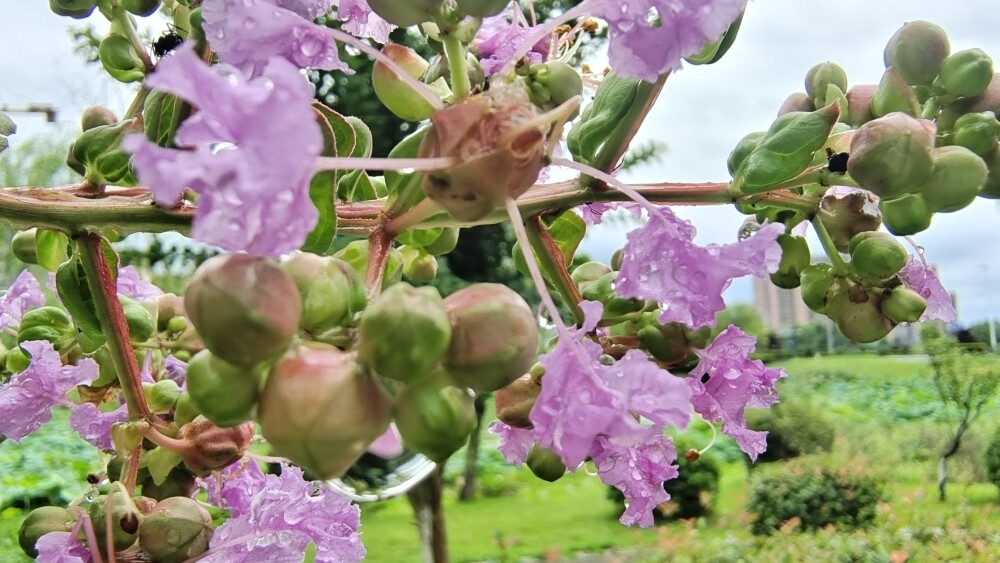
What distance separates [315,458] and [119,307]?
27 cm

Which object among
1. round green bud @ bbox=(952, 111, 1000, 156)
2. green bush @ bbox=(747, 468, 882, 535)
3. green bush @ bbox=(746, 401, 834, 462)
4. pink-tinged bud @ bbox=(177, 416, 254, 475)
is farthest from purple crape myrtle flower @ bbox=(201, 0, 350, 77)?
green bush @ bbox=(746, 401, 834, 462)

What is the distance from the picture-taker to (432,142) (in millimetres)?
342

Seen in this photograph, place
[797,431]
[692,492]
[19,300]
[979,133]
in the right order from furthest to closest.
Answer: [797,431] < [692,492] < [19,300] < [979,133]

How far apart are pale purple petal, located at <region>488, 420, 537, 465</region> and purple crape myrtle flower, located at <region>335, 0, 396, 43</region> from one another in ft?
0.84

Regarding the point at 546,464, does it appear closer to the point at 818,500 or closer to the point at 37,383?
the point at 37,383

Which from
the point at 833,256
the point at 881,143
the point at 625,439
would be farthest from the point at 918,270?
the point at 625,439

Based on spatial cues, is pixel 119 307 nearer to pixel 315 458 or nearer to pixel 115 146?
pixel 115 146

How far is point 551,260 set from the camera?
48cm

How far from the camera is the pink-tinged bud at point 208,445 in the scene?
1.77ft

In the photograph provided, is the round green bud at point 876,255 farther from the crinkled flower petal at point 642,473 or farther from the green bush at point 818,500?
the green bush at point 818,500

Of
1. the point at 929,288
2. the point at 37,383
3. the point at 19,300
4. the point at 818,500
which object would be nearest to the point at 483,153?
the point at 929,288

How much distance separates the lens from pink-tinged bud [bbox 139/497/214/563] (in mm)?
535

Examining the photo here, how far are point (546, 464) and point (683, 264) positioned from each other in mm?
151

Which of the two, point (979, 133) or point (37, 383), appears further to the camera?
point (37, 383)
